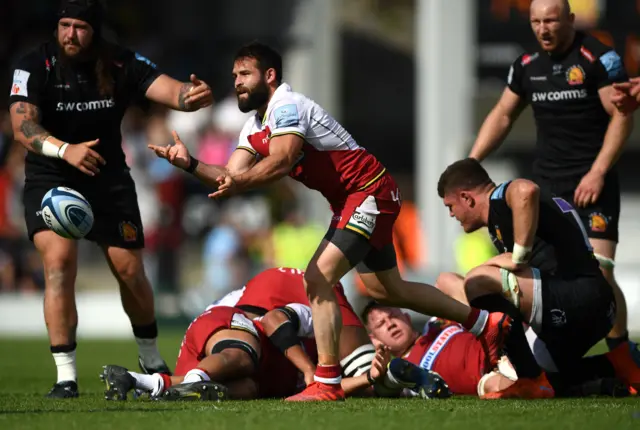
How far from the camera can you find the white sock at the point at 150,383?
6.71 metres

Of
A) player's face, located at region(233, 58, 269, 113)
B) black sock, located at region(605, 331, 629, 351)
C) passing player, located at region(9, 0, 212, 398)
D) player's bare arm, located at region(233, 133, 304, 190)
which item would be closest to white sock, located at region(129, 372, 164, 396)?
passing player, located at region(9, 0, 212, 398)

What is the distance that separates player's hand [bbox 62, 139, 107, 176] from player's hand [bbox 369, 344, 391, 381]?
6.66 ft

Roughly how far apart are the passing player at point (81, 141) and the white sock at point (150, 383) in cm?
74

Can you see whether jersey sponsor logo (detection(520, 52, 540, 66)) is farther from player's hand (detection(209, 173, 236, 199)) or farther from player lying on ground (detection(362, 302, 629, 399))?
player's hand (detection(209, 173, 236, 199))

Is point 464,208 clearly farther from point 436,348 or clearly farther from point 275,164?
point 275,164

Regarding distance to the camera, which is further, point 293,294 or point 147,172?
point 147,172

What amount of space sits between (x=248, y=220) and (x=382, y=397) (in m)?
12.3

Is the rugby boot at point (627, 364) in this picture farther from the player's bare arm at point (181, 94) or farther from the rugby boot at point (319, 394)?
the player's bare arm at point (181, 94)

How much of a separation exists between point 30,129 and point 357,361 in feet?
8.38

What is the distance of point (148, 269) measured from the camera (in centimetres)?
1672

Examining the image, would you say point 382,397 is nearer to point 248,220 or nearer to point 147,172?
point 147,172

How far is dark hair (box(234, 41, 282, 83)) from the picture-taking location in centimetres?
718

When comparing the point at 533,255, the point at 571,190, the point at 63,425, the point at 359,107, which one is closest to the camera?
the point at 63,425

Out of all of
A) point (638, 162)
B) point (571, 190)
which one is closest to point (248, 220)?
point (638, 162)
